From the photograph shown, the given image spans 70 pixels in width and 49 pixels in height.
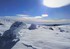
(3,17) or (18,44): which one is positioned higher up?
(3,17)

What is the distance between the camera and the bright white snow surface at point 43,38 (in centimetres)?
110

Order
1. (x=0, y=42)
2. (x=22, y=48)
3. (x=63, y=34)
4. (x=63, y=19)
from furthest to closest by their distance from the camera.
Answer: (x=63, y=19) < (x=63, y=34) < (x=0, y=42) < (x=22, y=48)

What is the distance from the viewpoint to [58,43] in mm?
Answer: 1128

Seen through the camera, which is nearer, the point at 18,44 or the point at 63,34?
the point at 18,44

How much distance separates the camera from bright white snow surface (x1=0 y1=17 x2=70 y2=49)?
110cm

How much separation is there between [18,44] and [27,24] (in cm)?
26

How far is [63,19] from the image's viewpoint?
1424 mm

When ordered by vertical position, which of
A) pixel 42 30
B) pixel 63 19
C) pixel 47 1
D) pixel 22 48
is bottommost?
pixel 22 48

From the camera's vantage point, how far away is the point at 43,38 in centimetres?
120

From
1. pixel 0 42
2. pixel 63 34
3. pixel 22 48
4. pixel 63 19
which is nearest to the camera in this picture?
pixel 22 48

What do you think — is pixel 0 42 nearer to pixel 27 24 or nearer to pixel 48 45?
pixel 27 24

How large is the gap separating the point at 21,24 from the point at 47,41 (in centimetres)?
29

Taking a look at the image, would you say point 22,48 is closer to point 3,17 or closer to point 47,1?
point 3,17

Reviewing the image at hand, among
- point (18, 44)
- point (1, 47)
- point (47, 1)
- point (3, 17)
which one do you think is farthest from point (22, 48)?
point (47, 1)
